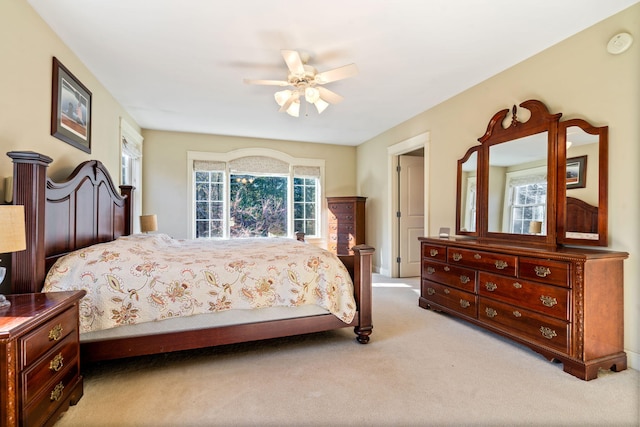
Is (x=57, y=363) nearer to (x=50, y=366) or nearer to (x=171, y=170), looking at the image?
(x=50, y=366)

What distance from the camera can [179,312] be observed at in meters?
2.06

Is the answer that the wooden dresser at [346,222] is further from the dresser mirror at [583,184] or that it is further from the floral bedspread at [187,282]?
the dresser mirror at [583,184]

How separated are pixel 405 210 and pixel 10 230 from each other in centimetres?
472

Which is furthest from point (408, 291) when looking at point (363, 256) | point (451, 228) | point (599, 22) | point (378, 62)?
point (599, 22)

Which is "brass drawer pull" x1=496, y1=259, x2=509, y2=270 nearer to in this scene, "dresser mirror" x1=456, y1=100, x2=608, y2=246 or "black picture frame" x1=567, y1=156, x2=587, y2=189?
"dresser mirror" x1=456, y1=100, x2=608, y2=246

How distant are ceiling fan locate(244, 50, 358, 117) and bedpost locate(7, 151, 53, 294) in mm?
1644

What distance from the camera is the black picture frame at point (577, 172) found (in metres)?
2.35

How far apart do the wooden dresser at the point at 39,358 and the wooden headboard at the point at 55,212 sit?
0.23 metres

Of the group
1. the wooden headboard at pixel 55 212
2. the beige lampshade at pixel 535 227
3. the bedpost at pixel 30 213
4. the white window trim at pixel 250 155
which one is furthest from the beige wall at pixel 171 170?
the beige lampshade at pixel 535 227

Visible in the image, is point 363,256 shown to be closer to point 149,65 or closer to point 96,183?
point 96,183

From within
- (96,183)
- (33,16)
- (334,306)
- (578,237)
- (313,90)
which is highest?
(33,16)

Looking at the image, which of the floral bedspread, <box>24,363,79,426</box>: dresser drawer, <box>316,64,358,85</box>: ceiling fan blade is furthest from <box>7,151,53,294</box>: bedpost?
<box>316,64,358,85</box>: ceiling fan blade

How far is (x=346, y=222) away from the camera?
561cm

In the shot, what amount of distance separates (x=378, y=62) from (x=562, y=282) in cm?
232
